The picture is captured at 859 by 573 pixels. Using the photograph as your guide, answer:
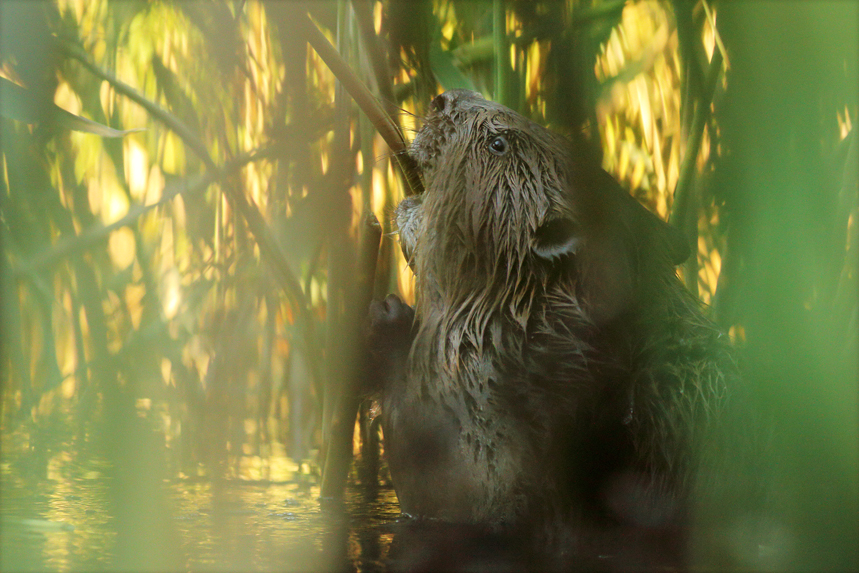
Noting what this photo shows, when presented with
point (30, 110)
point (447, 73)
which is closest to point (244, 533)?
point (30, 110)

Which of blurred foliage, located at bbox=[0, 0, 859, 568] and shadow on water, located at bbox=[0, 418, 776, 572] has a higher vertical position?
blurred foliage, located at bbox=[0, 0, 859, 568]

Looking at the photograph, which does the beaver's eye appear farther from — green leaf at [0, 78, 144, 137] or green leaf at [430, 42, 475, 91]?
green leaf at [0, 78, 144, 137]

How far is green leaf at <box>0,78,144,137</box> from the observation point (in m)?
0.51

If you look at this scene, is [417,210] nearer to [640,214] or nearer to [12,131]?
[640,214]

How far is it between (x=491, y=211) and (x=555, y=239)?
0.14 meters

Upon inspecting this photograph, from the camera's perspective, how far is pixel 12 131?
67 centimetres

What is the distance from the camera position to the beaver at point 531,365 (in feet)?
3.59

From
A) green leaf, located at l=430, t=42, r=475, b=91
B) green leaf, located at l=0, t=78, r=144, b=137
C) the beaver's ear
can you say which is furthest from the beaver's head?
green leaf, located at l=0, t=78, r=144, b=137

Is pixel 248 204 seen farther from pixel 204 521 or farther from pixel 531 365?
pixel 531 365

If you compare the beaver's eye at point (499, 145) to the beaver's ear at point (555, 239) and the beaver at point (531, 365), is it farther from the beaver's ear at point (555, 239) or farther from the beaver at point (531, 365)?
the beaver's ear at point (555, 239)

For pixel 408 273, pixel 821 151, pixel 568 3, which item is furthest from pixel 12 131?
pixel 408 273

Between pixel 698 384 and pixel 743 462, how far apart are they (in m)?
0.19

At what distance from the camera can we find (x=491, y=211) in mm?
1365

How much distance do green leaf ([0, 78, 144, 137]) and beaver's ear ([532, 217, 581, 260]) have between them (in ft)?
2.69
